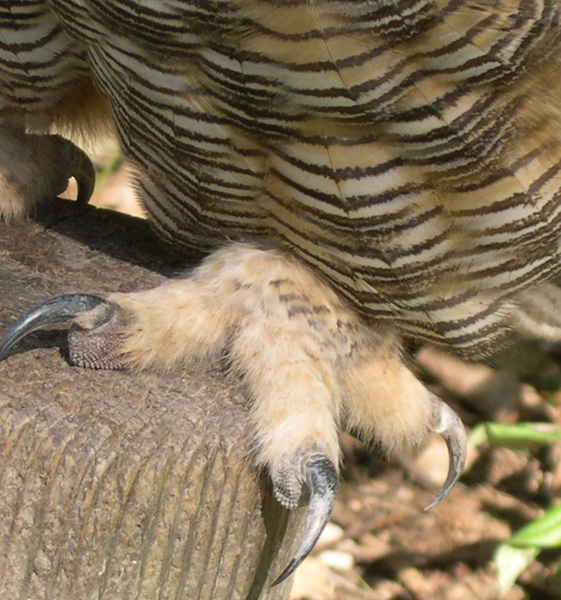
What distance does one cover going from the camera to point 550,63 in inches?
43.6

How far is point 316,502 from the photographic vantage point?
3.67 feet

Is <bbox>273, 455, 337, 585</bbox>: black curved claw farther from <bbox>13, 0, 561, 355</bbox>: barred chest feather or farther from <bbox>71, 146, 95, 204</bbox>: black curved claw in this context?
<bbox>71, 146, 95, 204</bbox>: black curved claw

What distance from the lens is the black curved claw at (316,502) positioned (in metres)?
1.11

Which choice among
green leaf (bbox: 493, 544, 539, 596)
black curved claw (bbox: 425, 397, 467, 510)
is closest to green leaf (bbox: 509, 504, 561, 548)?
green leaf (bbox: 493, 544, 539, 596)

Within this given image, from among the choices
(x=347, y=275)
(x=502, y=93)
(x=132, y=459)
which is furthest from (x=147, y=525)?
(x=502, y=93)

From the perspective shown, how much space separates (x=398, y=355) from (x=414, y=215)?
0.31m

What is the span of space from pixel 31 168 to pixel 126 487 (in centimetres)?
70

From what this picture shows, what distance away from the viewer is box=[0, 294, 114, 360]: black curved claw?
1.14 metres

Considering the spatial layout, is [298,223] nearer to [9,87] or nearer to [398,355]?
[398,355]

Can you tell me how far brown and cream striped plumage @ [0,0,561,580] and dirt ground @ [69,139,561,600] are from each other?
3.40ft

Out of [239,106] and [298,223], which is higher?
[239,106]

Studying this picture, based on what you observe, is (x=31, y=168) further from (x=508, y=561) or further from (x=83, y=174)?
(x=508, y=561)

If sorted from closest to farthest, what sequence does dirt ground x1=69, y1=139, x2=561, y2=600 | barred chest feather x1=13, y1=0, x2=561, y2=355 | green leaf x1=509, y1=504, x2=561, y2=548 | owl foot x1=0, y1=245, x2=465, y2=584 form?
barred chest feather x1=13, y1=0, x2=561, y2=355 < owl foot x1=0, y1=245, x2=465, y2=584 < green leaf x1=509, y1=504, x2=561, y2=548 < dirt ground x1=69, y1=139, x2=561, y2=600

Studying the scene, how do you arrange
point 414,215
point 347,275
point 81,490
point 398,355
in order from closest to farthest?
point 81,490
point 414,215
point 347,275
point 398,355
